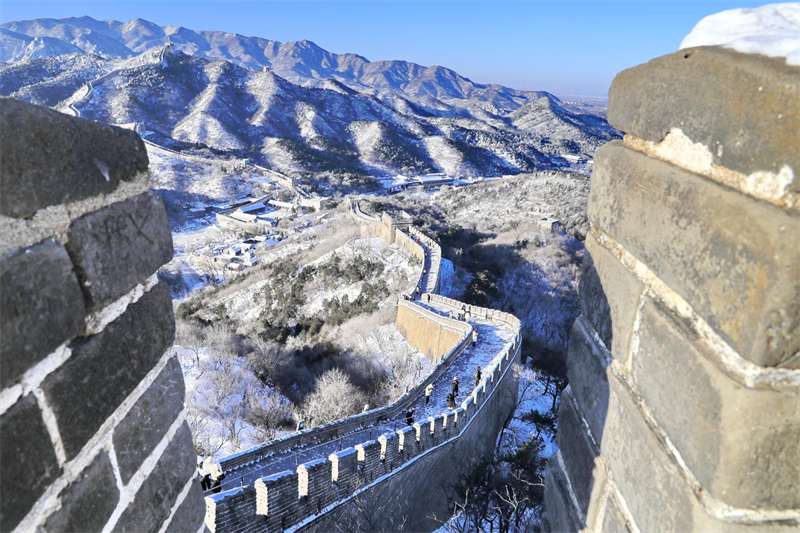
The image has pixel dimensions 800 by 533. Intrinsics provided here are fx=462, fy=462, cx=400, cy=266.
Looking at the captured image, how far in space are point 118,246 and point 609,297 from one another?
5.03 feet

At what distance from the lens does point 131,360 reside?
1.42 metres

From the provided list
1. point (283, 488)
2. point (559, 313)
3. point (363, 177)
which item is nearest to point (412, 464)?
point (283, 488)

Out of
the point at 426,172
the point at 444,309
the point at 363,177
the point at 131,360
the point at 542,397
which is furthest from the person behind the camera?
the point at 426,172

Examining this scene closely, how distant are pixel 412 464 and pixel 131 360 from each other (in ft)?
28.1

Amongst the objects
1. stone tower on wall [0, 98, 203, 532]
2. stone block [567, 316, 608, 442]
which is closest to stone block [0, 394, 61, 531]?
stone tower on wall [0, 98, 203, 532]

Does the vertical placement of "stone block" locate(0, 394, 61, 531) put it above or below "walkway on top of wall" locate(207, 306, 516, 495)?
above

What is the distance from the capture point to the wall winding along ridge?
6.31 meters

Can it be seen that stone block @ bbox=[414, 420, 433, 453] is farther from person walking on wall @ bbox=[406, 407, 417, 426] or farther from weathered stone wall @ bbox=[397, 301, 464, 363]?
weathered stone wall @ bbox=[397, 301, 464, 363]

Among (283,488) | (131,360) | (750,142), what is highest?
(750,142)

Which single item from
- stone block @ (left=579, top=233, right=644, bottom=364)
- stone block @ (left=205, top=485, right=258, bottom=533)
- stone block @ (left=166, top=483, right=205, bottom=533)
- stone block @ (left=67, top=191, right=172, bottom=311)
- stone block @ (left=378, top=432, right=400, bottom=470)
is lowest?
stone block @ (left=378, top=432, right=400, bottom=470)

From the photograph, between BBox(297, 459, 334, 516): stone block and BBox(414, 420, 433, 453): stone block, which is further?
BBox(414, 420, 433, 453): stone block

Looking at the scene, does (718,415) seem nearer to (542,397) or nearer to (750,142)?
(750,142)

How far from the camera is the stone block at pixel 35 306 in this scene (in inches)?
37.4

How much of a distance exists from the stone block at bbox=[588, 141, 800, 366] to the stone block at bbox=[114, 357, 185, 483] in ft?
5.23
